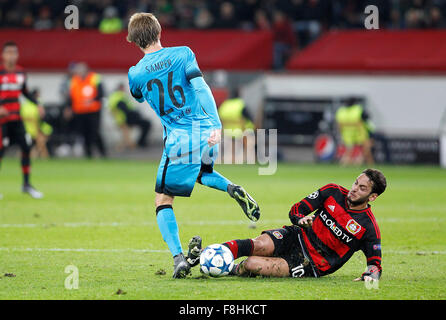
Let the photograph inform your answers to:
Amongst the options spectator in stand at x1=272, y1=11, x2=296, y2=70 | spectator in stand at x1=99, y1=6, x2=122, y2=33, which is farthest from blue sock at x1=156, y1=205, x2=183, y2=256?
spectator in stand at x1=99, y1=6, x2=122, y2=33

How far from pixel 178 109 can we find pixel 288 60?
19.0 meters

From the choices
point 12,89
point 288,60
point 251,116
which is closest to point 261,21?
point 288,60

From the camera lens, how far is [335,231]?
21.6 ft

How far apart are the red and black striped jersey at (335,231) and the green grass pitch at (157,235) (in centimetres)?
20

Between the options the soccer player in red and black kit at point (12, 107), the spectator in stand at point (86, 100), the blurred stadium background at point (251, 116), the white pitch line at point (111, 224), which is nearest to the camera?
the blurred stadium background at point (251, 116)

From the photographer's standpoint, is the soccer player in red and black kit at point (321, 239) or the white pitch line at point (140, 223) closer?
the soccer player in red and black kit at point (321, 239)

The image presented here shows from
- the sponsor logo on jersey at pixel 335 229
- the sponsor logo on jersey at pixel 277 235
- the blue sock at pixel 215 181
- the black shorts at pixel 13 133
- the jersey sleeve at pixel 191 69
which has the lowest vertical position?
the sponsor logo on jersey at pixel 277 235

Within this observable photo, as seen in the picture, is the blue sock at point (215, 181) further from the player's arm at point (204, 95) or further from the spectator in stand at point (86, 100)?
the spectator in stand at point (86, 100)

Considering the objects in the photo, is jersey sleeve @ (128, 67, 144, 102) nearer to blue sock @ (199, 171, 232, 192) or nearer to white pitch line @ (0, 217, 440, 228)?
blue sock @ (199, 171, 232, 192)

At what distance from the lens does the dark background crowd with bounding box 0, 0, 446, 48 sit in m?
24.7

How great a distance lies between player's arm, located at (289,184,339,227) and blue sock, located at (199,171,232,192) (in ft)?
1.91

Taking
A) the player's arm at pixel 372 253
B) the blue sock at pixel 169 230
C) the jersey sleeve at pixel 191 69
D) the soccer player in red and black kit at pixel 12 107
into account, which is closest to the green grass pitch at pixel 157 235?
the player's arm at pixel 372 253

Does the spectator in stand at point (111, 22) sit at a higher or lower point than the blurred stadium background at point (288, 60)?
higher

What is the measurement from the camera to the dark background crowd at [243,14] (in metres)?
24.7
